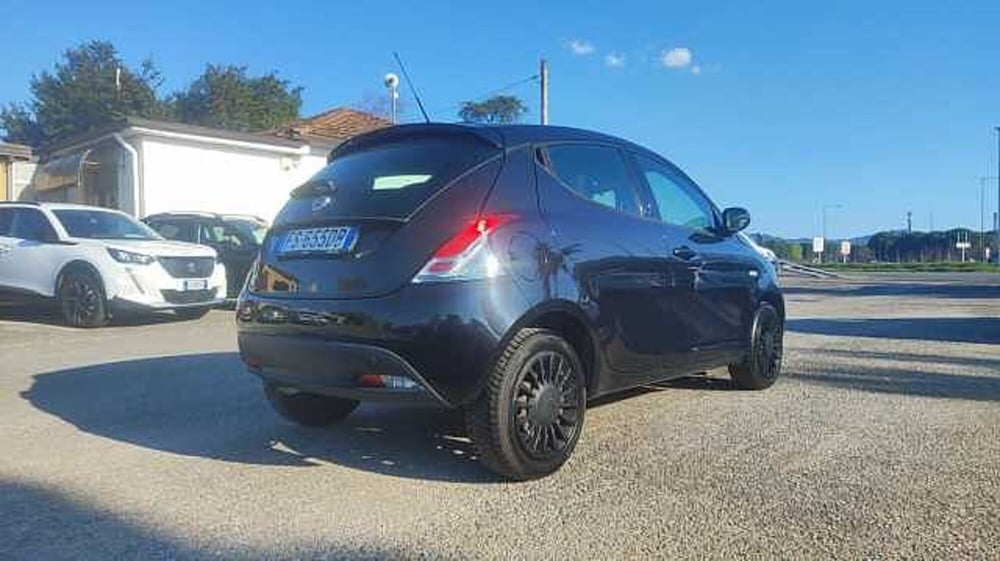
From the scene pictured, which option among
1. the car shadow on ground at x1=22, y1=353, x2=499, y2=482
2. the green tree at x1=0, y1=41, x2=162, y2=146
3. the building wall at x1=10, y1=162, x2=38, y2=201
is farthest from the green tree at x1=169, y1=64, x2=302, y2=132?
the car shadow on ground at x1=22, y1=353, x2=499, y2=482

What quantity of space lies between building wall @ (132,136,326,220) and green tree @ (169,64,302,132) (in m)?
33.0

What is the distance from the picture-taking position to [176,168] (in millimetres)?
20250

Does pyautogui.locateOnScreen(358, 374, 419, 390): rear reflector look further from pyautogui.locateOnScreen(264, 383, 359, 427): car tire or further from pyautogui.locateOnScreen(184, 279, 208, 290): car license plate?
pyautogui.locateOnScreen(184, 279, 208, 290): car license plate

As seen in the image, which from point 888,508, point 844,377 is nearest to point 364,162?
point 888,508

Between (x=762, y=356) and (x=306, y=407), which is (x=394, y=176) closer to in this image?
(x=306, y=407)

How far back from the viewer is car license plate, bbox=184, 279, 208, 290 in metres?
11.8

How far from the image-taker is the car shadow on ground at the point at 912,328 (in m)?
10.5

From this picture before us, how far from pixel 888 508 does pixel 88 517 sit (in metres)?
3.37

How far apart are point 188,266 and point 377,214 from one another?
8358 mm

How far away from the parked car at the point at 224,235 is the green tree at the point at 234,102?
133 feet

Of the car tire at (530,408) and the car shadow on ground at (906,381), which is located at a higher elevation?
the car tire at (530,408)

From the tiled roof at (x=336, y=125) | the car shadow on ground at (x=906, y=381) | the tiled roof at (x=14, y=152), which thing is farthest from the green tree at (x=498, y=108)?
the car shadow on ground at (x=906, y=381)

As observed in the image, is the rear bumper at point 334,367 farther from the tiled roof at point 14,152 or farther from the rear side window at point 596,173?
the tiled roof at point 14,152

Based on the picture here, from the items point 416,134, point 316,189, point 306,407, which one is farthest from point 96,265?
point 416,134
